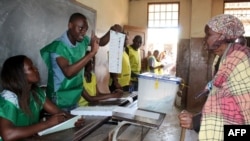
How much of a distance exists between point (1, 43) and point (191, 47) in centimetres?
441

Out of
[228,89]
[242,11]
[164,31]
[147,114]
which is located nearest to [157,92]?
[147,114]

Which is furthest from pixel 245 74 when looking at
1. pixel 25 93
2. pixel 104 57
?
pixel 104 57

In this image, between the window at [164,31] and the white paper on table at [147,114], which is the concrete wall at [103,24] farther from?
the white paper on table at [147,114]

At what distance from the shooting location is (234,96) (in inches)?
51.5

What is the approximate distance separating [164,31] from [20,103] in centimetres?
506

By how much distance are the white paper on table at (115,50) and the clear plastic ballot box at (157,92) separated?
1.20ft

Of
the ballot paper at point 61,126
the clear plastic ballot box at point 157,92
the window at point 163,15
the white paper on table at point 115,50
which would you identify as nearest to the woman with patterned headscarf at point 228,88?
the clear plastic ballot box at point 157,92

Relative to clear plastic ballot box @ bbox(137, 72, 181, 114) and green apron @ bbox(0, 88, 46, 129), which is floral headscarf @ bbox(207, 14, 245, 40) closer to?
clear plastic ballot box @ bbox(137, 72, 181, 114)

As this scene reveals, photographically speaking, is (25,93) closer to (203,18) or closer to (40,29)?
(40,29)

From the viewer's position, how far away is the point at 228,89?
131cm

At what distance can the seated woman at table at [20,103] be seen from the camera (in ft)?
4.27

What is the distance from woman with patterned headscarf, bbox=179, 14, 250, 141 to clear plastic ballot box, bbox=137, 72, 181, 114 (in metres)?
0.35

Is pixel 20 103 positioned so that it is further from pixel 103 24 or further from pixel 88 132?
pixel 103 24

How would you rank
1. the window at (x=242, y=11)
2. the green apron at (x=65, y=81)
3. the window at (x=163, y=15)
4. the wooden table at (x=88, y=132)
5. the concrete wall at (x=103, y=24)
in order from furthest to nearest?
the window at (x=163, y=15), the window at (x=242, y=11), the concrete wall at (x=103, y=24), the green apron at (x=65, y=81), the wooden table at (x=88, y=132)
